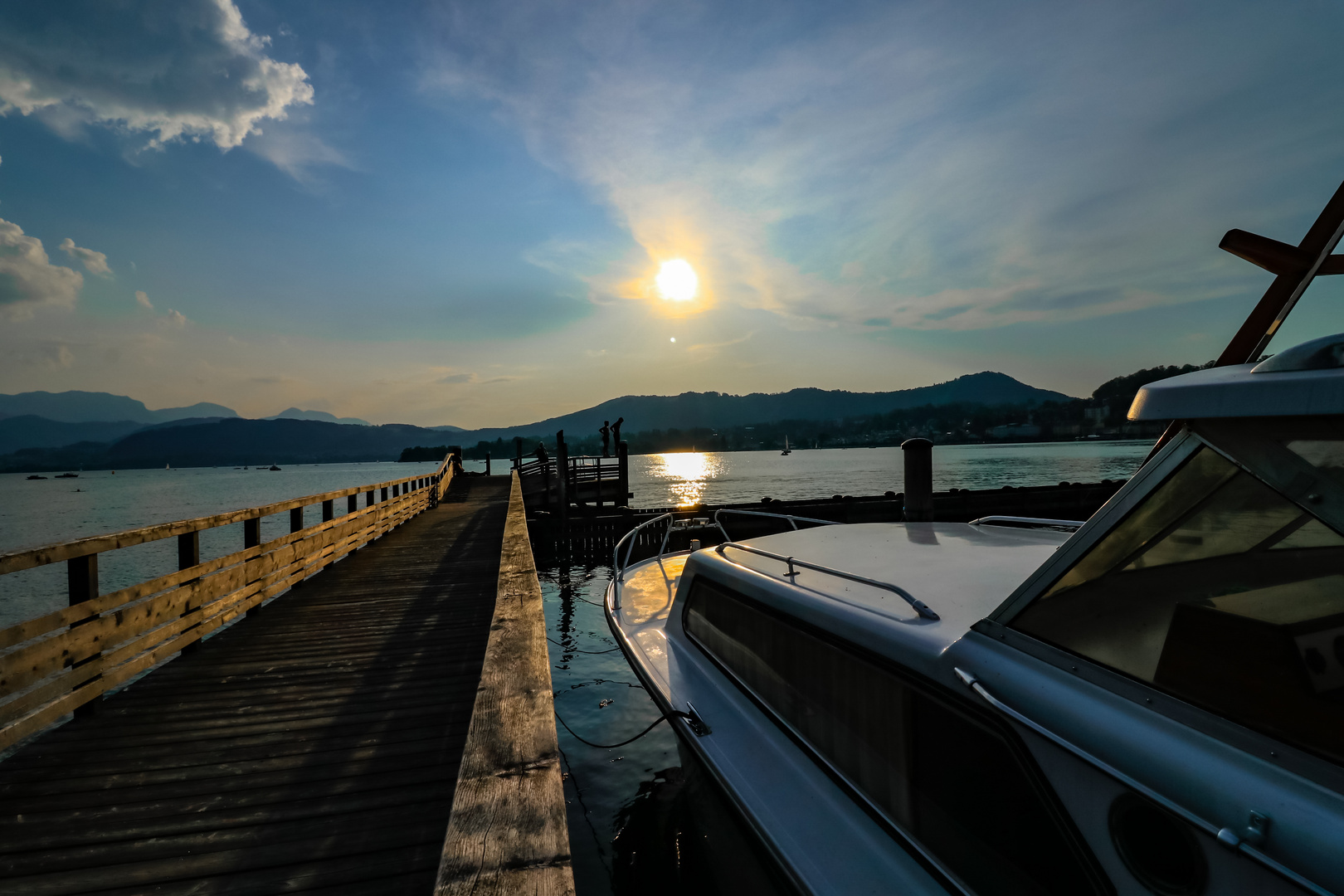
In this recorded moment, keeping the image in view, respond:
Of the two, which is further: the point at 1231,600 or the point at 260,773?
the point at 260,773

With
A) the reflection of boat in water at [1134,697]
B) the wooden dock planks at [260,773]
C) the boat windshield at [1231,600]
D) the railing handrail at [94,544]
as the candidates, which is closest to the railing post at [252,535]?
the railing handrail at [94,544]

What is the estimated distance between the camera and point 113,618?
4871 millimetres

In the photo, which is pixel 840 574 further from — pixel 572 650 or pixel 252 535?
pixel 572 650

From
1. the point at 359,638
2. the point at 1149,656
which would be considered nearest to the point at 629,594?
the point at 359,638

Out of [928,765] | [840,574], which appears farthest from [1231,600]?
[840,574]

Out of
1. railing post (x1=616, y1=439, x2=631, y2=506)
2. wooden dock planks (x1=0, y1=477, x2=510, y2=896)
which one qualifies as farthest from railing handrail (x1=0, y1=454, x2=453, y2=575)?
railing post (x1=616, y1=439, x2=631, y2=506)

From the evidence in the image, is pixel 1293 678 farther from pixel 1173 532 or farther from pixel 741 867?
pixel 741 867

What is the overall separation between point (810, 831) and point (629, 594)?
4.58m

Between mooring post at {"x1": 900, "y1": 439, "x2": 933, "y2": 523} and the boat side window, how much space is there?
12.7ft

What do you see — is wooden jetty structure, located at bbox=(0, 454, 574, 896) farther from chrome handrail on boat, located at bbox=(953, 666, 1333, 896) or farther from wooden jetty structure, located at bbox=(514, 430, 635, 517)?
wooden jetty structure, located at bbox=(514, 430, 635, 517)

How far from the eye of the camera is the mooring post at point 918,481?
7.24 m

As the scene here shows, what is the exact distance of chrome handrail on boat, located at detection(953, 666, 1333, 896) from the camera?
1445 mm

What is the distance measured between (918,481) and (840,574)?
4099 millimetres

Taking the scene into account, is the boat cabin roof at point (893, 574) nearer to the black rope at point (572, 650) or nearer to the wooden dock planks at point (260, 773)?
the wooden dock planks at point (260, 773)
